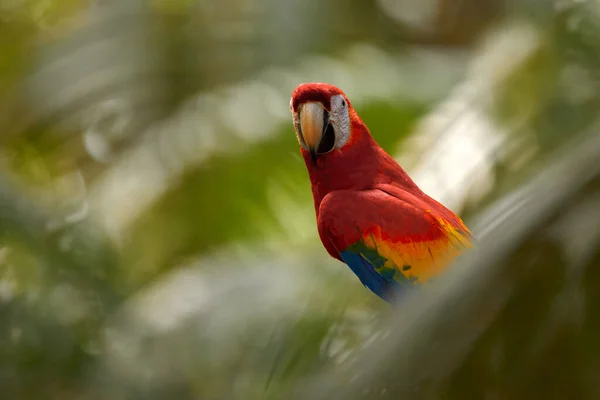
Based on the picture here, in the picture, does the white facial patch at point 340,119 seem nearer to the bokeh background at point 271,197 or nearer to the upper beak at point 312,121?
the upper beak at point 312,121

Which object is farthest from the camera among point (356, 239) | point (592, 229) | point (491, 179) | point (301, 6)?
point (301, 6)

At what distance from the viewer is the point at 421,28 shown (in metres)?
1.38

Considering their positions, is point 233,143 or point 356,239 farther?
point 233,143

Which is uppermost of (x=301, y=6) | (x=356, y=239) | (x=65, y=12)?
(x=65, y=12)

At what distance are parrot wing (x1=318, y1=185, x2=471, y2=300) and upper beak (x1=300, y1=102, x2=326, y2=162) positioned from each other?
5 centimetres

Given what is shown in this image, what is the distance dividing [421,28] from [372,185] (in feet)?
3.07

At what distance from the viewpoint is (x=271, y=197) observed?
1.01m

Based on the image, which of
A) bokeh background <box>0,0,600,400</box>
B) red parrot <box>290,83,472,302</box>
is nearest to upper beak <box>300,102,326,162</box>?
red parrot <box>290,83,472,302</box>

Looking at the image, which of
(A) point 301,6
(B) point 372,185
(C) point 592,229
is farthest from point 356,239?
(A) point 301,6

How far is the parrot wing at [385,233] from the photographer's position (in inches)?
20.4

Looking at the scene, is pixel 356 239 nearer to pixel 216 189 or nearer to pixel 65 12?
pixel 216 189

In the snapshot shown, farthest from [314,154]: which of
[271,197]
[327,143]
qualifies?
[271,197]

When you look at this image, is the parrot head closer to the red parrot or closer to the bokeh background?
the red parrot

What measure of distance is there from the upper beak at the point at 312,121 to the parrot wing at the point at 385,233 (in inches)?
2.1
